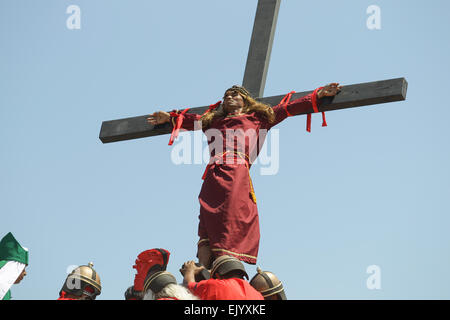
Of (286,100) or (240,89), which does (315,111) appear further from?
(240,89)

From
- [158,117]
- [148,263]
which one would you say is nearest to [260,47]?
[158,117]

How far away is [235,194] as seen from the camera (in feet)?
17.8

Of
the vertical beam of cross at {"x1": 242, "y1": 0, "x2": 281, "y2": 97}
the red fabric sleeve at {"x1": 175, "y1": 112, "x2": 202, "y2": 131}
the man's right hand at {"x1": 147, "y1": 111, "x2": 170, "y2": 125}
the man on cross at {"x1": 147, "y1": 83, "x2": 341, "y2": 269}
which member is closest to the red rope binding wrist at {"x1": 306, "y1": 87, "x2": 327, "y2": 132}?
the man on cross at {"x1": 147, "y1": 83, "x2": 341, "y2": 269}

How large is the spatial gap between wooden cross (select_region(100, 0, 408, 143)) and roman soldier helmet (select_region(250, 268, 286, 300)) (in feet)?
5.86

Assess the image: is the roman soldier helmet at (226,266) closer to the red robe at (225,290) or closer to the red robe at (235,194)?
the red robe at (225,290)

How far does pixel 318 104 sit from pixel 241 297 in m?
2.43

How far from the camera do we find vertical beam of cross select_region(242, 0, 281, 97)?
642 centimetres

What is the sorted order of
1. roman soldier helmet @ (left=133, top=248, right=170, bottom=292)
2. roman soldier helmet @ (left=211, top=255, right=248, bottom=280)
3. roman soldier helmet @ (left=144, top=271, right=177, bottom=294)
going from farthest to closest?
roman soldier helmet @ (left=133, top=248, right=170, bottom=292) → roman soldier helmet @ (left=211, top=255, right=248, bottom=280) → roman soldier helmet @ (left=144, top=271, right=177, bottom=294)

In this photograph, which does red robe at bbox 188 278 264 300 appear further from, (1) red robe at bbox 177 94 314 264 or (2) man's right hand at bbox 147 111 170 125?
(2) man's right hand at bbox 147 111 170 125

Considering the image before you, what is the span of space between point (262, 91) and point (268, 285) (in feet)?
7.49

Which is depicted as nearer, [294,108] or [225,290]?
[225,290]

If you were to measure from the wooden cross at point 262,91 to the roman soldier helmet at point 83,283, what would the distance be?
77.3 inches
